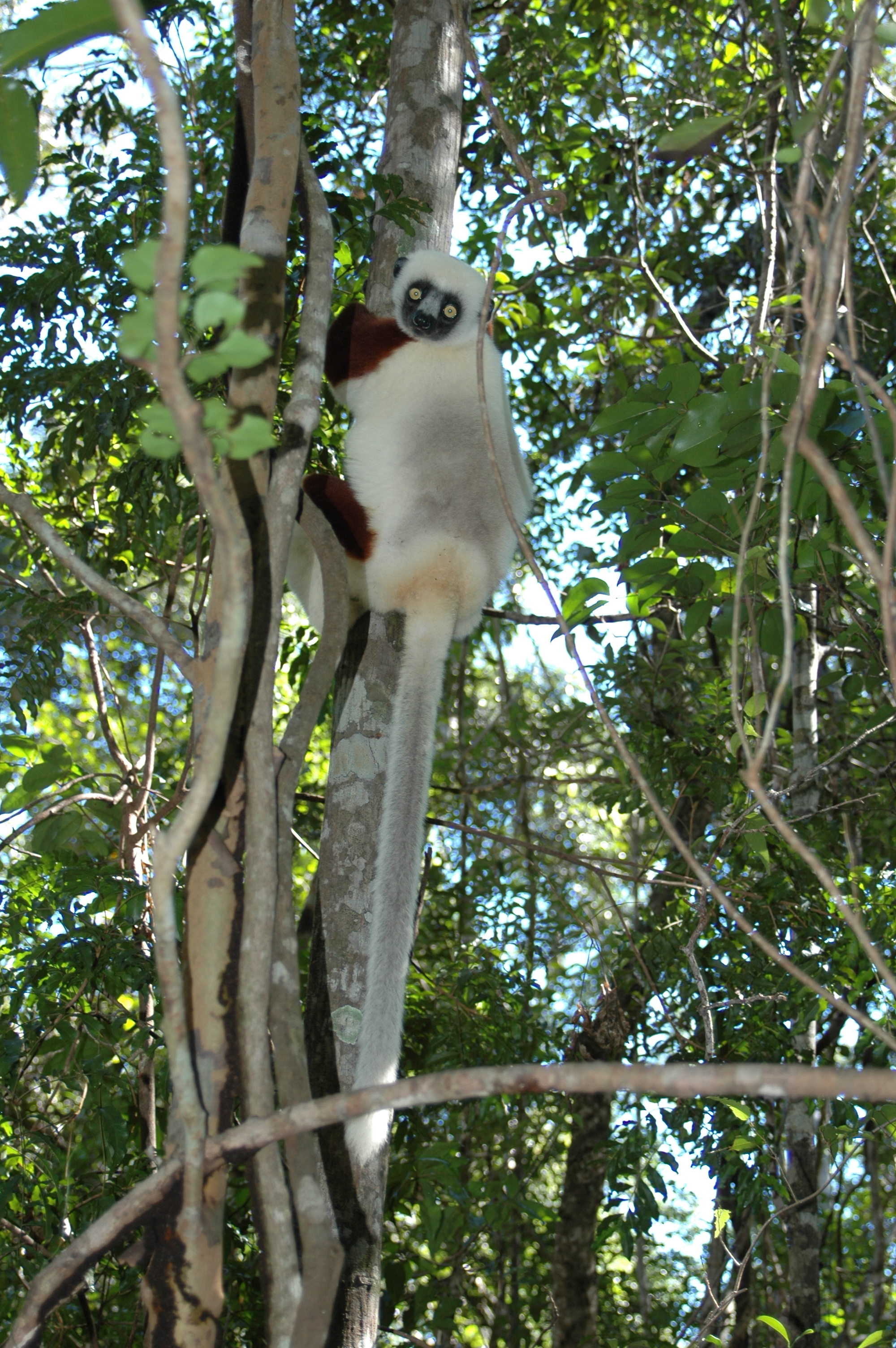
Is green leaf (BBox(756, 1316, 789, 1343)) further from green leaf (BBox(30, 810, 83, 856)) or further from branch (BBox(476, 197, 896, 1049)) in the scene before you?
green leaf (BBox(30, 810, 83, 856))

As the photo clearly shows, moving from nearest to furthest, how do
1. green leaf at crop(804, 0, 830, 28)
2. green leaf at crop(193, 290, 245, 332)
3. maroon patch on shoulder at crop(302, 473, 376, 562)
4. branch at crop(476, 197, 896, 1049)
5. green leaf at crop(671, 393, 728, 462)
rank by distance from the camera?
green leaf at crop(193, 290, 245, 332)
branch at crop(476, 197, 896, 1049)
green leaf at crop(804, 0, 830, 28)
green leaf at crop(671, 393, 728, 462)
maroon patch on shoulder at crop(302, 473, 376, 562)

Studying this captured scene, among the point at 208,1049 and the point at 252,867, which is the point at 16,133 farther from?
the point at 208,1049

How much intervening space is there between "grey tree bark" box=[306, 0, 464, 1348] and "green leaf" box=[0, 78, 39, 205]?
1599 millimetres

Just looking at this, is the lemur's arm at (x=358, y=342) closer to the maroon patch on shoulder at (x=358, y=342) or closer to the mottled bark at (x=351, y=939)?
the maroon patch on shoulder at (x=358, y=342)

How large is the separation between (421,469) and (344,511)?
0.29m

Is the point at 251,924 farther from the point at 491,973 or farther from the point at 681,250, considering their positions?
the point at 681,250

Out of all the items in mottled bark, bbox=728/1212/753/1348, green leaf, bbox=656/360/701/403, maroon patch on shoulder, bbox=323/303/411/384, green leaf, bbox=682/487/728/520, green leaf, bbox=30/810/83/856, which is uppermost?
maroon patch on shoulder, bbox=323/303/411/384

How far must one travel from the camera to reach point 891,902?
299 centimetres

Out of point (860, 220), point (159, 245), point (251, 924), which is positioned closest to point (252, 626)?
point (251, 924)

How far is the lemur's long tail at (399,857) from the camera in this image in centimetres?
206

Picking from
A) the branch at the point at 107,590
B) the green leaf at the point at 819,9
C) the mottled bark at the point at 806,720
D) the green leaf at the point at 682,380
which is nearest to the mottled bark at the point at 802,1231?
the mottled bark at the point at 806,720

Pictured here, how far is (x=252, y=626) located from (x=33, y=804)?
148 cm

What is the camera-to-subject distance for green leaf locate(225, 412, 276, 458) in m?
1.13

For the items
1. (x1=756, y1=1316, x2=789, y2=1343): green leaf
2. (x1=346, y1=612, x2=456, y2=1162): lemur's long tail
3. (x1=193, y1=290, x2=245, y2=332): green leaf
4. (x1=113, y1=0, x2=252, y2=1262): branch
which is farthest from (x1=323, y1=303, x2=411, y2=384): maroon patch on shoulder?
(x1=756, y1=1316, x2=789, y2=1343): green leaf
